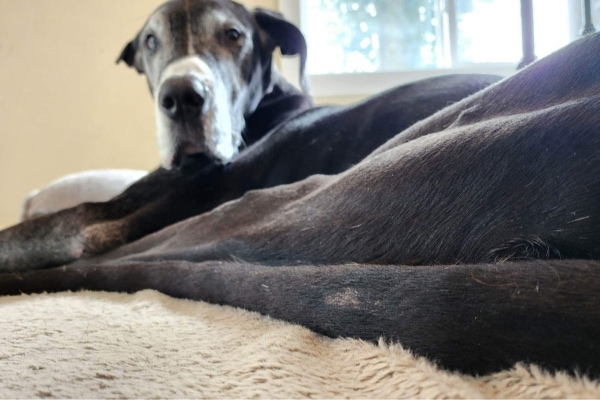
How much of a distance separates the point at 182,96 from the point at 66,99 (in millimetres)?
1985

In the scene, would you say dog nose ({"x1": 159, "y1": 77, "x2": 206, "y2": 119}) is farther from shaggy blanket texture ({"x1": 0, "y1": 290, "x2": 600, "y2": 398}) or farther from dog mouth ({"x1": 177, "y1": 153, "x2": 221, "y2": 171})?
shaggy blanket texture ({"x1": 0, "y1": 290, "x2": 600, "y2": 398})

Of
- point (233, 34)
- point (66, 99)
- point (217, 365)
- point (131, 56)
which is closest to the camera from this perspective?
point (217, 365)

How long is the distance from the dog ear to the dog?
0.29 m

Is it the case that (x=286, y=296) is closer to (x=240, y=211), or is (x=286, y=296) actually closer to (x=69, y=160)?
(x=240, y=211)

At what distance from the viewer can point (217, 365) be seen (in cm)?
49

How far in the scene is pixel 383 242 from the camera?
Result: 0.62 metres

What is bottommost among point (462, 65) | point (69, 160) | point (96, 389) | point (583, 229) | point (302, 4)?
point (96, 389)

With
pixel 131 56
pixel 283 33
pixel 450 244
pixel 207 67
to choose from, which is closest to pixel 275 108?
pixel 283 33

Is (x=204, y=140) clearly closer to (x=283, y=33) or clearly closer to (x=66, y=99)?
(x=283, y=33)

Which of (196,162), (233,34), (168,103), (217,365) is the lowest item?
(217,365)

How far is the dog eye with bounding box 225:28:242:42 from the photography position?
4.90 ft

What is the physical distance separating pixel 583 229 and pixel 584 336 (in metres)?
0.12

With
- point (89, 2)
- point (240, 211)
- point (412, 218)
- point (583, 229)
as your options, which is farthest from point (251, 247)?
point (89, 2)

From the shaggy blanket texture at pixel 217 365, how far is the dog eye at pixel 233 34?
1.00 m
